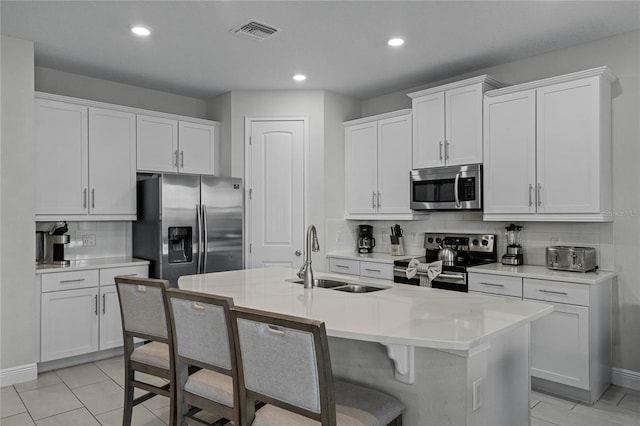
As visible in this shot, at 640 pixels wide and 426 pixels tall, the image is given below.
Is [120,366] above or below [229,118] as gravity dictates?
below

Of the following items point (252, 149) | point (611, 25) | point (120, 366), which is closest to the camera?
point (611, 25)

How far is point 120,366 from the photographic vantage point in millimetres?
3830

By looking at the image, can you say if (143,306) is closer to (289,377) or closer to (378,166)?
(289,377)

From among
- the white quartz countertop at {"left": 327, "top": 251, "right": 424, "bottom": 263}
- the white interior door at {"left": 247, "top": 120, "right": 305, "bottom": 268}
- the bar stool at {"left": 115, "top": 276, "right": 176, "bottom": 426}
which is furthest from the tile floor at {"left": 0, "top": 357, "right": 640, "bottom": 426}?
the white interior door at {"left": 247, "top": 120, "right": 305, "bottom": 268}

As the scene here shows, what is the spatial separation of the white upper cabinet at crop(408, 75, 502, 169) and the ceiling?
26 centimetres

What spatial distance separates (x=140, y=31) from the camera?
3346mm

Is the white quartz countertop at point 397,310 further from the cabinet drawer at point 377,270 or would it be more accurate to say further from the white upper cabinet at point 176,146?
the white upper cabinet at point 176,146

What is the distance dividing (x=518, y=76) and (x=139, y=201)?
382 cm

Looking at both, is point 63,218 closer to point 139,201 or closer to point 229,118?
point 139,201

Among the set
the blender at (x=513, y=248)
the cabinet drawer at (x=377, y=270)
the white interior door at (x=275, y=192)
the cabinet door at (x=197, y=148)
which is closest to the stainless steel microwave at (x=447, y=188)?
the blender at (x=513, y=248)

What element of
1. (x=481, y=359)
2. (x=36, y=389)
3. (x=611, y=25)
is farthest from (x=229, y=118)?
(x=481, y=359)

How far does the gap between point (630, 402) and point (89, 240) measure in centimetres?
479

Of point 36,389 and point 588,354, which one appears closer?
point 588,354

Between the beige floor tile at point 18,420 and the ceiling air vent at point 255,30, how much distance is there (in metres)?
3.01
